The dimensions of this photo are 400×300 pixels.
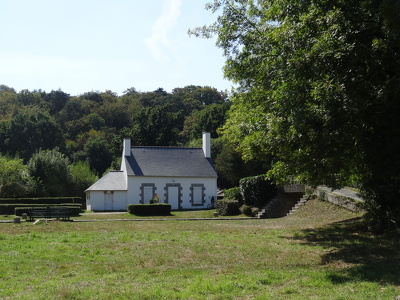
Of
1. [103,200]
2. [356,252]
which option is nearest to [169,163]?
[103,200]

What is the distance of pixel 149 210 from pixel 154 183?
26.4 ft

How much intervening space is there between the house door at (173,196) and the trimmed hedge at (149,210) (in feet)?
24.8

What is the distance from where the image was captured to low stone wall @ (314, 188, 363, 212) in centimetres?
1981

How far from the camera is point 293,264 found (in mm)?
9945

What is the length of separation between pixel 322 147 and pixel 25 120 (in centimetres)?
5797

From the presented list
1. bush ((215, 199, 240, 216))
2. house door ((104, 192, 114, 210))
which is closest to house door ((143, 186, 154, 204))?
house door ((104, 192, 114, 210))

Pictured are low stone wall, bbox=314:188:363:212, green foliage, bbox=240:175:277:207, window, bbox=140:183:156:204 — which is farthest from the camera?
window, bbox=140:183:156:204

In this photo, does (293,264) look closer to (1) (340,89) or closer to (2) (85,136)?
(1) (340,89)

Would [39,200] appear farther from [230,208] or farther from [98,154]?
[98,154]

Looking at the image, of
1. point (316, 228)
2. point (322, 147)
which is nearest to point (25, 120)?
point (316, 228)

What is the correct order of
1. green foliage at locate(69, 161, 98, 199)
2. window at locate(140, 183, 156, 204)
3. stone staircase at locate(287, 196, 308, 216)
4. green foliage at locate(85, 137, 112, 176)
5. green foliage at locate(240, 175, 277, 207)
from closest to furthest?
stone staircase at locate(287, 196, 308, 216)
green foliage at locate(240, 175, 277, 207)
window at locate(140, 183, 156, 204)
green foliage at locate(69, 161, 98, 199)
green foliage at locate(85, 137, 112, 176)

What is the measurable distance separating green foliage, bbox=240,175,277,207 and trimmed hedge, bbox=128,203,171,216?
17.8 ft

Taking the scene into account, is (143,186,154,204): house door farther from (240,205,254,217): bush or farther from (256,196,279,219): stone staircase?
(256,196,279,219): stone staircase

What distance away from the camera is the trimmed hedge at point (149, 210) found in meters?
28.7
